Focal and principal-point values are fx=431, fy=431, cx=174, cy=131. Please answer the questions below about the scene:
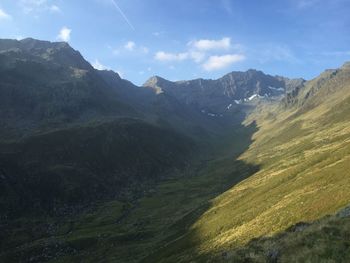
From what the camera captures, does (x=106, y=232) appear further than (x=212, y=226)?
Yes

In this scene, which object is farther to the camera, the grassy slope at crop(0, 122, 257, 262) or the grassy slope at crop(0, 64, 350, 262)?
the grassy slope at crop(0, 122, 257, 262)

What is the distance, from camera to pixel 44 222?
17038cm

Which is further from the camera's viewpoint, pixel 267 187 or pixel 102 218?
pixel 102 218

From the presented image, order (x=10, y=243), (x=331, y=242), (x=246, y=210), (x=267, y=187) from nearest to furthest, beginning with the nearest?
(x=331, y=242), (x=246, y=210), (x=267, y=187), (x=10, y=243)

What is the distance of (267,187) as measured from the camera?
116312mm

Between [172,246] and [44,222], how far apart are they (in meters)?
87.7

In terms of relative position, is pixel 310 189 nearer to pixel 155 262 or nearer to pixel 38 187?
pixel 155 262

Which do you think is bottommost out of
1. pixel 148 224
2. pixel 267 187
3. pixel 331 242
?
pixel 148 224

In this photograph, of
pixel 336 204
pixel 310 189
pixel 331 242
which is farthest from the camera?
pixel 310 189

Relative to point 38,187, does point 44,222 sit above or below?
below

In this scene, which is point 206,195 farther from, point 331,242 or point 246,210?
point 331,242

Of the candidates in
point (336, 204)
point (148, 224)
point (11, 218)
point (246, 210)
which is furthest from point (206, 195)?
point (336, 204)

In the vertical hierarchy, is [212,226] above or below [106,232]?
above

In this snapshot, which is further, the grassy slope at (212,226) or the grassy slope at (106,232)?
the grassy slope at (106,232)
